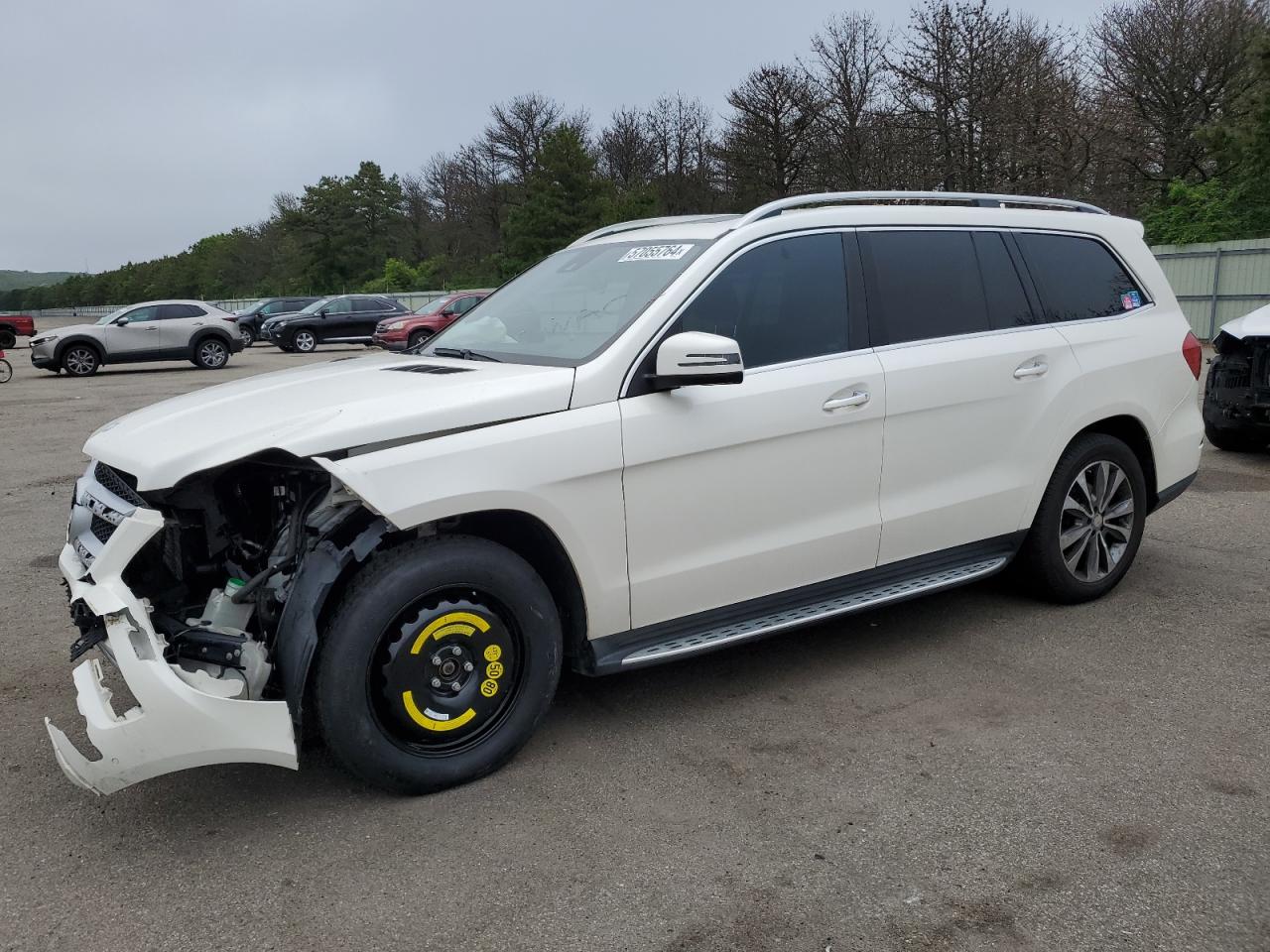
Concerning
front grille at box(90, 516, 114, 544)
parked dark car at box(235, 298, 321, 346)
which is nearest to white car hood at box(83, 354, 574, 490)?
front grille at box(90, 516, 114, 544)

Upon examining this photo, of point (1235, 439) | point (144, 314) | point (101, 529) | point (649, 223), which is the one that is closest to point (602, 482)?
point (101, 529)

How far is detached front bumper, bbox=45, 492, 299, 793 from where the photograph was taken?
9.40 ft

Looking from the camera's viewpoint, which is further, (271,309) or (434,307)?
(271,309)

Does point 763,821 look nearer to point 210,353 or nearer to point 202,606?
point 202,606

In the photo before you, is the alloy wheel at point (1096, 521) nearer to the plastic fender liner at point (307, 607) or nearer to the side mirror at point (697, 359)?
the side mirror at point (697, 359)

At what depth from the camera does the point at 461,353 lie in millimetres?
Result: 4230

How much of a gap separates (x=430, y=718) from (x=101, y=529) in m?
1.27

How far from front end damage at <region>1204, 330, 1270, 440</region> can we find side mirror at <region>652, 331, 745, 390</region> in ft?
20.6

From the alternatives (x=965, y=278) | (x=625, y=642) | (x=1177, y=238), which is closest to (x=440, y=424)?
(x=625, y=642)

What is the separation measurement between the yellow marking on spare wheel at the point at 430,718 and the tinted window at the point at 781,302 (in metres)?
1.51

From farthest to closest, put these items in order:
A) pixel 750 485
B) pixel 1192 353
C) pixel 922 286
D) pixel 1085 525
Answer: pixel 1192 353 → pixel 1085 525 → pixel 922 286 → pixel 750 485

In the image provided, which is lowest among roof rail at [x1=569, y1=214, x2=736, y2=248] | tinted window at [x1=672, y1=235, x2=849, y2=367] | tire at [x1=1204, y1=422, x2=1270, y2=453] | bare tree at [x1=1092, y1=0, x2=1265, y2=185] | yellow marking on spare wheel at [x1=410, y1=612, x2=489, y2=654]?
tire at [x1=1204, y1=422, x2=1270, y2=453]

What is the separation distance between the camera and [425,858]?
2.99 metres

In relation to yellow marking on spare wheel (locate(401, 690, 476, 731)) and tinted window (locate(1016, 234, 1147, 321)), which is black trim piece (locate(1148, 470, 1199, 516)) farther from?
yellow marking on spare wheel (locate(401, 690, 476, 731))
